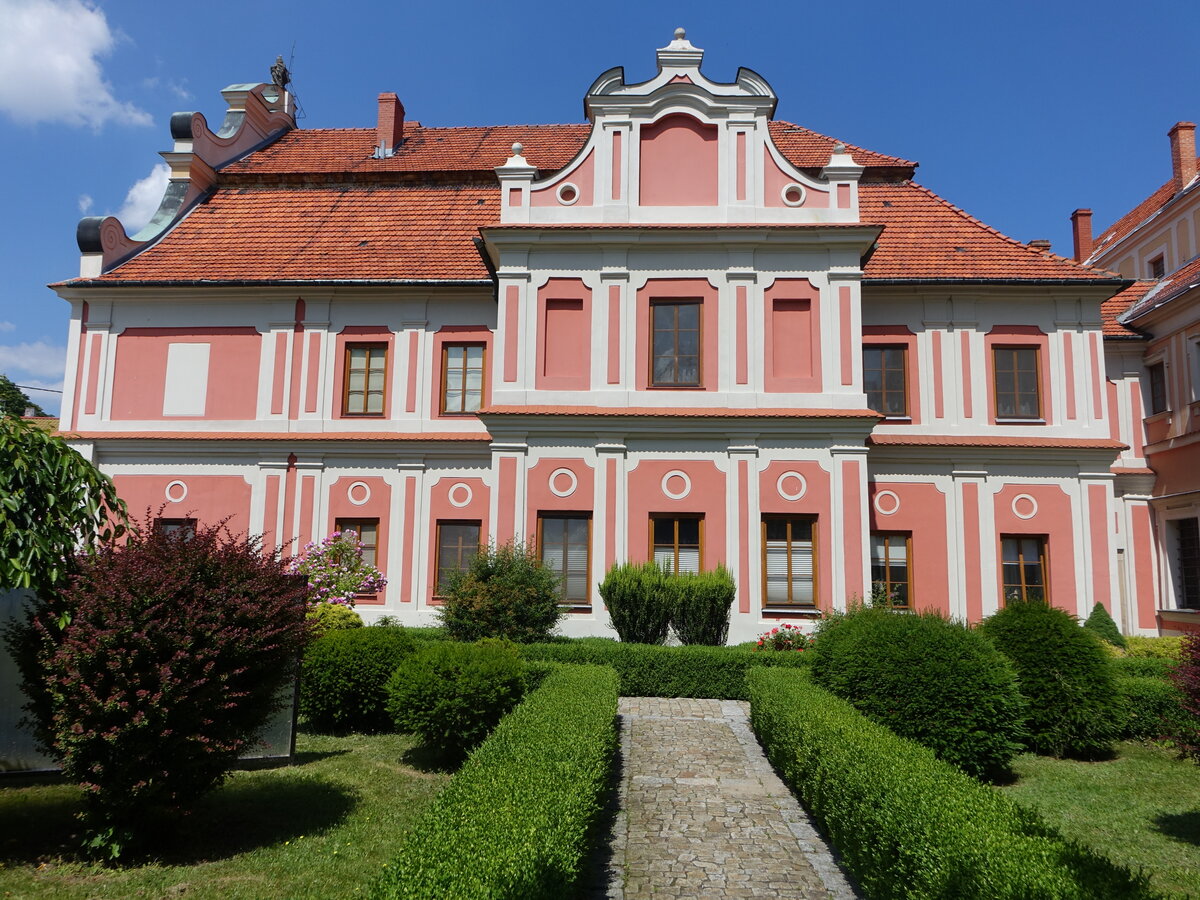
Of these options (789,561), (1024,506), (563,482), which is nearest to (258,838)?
(563,482)

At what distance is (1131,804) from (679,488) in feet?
31.2

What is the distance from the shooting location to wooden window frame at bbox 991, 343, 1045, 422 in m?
19.7

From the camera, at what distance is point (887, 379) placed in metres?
20.1

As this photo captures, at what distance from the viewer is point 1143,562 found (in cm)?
2195

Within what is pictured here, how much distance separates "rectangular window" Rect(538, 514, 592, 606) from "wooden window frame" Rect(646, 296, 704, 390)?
3104 millimetres

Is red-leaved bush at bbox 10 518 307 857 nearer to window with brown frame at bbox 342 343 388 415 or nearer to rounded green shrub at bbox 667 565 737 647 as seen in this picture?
rounded green shrub at bbox 667 565 737 647

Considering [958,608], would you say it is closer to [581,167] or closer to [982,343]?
[982,343]

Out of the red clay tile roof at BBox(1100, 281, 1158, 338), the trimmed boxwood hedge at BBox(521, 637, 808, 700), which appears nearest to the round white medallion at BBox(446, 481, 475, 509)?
the trimmed boxwood hedge at BBox(521, 637, 808, 700)

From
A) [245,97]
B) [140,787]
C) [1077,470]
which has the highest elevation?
[245,97]

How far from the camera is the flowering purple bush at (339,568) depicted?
56.2ft

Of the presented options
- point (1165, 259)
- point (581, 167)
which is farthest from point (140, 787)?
point (1165, 259)

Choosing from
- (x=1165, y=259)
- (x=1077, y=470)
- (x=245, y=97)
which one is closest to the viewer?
(x=1077, y=470)

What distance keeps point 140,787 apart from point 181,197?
66.4 ft

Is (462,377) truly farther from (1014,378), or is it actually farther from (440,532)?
(1014,378)
